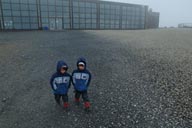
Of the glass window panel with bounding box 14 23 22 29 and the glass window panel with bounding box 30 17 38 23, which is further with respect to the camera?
the glass window panel with bounding box 30 17 38 23

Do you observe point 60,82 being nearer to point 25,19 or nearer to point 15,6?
point 25,19

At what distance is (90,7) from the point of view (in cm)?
4244

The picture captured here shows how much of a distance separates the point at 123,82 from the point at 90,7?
39.0 m

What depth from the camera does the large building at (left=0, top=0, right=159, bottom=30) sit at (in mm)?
34250

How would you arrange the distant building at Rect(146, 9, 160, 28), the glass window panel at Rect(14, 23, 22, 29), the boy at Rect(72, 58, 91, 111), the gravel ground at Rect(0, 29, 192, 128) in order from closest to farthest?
the gravel ground at Rect(0, 29, 192, 128)
the boy at Rect(72, 58, 91, 111)
the glass window panel at Rect(14, 23, 22, 29)
the distant building at Rect(146, 9, 160, 28)

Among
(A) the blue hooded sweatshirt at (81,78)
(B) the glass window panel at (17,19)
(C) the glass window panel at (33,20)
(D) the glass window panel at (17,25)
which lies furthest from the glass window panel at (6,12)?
(A) the blue hooded sweatshirt at (81,78)

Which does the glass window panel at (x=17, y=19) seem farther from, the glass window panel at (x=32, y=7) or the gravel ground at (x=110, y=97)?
the gravel ground at (x=110, y=97)

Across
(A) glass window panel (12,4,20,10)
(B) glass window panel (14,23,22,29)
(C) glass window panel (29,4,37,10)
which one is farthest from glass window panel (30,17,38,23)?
(A) glass window panel (12,4,20,10)

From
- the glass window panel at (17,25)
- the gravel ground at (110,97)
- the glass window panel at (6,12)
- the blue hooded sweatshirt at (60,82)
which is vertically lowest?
the gravel ground at (110,97)

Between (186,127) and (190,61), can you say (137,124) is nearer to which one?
(186,127)

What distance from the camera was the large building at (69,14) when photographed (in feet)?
112

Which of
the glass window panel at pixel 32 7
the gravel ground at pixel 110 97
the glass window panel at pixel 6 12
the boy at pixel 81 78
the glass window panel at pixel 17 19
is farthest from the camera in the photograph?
the glass window panel at pixel 32 7

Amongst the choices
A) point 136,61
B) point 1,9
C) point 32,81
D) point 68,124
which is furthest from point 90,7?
point 68,124

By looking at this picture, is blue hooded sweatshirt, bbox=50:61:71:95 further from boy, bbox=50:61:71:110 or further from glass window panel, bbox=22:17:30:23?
glass window panel, bbox=22:17:30:23
